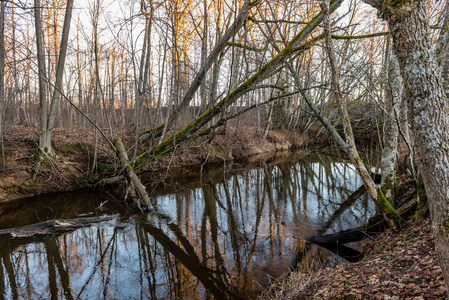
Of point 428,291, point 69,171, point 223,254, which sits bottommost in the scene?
point 223,254

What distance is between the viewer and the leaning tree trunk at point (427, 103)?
2020 millimetres

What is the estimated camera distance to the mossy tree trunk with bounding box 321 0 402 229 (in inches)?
164

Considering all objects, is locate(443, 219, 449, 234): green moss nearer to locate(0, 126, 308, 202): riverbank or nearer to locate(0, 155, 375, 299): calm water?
locate(0, 155, 375, 299): calm water

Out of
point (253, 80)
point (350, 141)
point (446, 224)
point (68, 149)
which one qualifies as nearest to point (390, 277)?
point (446, 224)

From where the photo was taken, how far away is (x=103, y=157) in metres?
11.2

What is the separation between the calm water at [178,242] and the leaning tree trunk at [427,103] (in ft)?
10.0

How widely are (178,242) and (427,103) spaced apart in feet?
17.5

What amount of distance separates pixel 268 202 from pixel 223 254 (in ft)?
12.1

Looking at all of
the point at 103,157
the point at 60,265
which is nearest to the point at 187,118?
the point at 103,157

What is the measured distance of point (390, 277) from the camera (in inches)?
121

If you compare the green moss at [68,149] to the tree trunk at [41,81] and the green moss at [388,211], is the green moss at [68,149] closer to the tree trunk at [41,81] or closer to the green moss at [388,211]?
the tree trunk at [41,81]

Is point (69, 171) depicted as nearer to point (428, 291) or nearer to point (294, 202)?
point (294, 202)

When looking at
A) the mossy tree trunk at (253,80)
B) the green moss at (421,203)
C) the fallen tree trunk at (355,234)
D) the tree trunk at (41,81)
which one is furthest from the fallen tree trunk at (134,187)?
the green moss at (421,203)

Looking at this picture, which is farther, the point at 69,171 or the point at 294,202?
the point at 69,171
